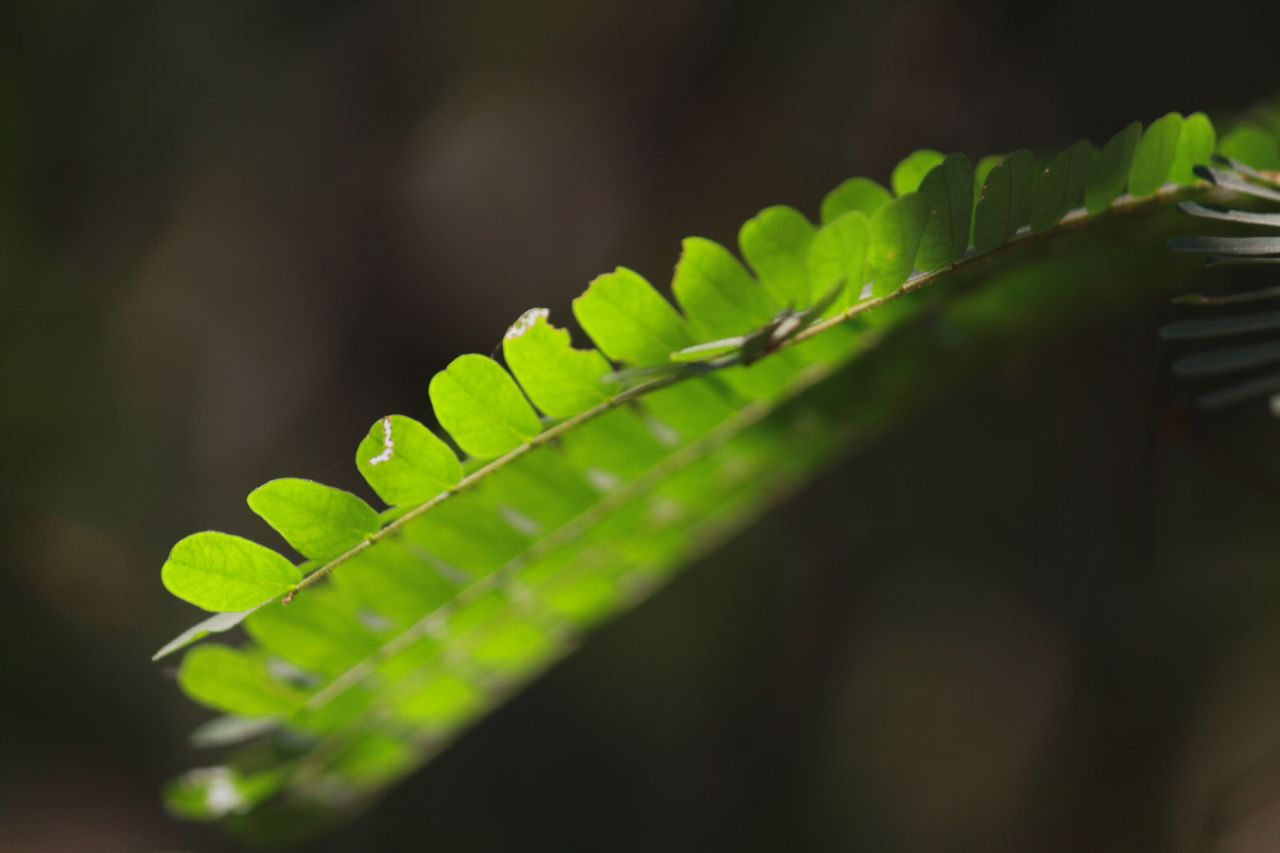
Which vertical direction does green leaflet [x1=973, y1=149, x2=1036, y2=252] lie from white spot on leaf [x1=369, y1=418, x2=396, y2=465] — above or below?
below

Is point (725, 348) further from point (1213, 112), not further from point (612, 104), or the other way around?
point (612, 104)

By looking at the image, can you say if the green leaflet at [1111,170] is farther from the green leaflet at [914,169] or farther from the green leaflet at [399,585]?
the green leaflet at [399,585]

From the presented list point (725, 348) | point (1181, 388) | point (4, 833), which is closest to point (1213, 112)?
point (1181, 388)

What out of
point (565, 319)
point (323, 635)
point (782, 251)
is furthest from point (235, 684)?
point (565, 319)

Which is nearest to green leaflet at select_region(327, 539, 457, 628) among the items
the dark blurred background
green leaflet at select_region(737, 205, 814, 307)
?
green leaflet at select_region(737, 205, 814, 307)

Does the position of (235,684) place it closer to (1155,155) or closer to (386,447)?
(386,447)

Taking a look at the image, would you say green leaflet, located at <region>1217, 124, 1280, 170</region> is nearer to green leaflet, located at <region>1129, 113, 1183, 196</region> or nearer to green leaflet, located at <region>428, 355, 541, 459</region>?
green leaflet, located at <region>1129, 113, 1183, 196</region>
